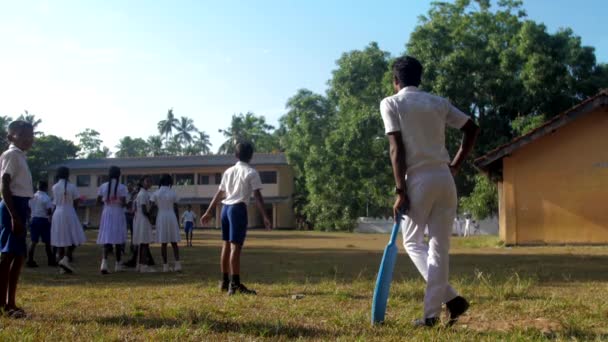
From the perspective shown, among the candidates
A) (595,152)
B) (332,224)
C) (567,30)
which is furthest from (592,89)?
(332,224)

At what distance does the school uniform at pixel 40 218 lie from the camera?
11.7m

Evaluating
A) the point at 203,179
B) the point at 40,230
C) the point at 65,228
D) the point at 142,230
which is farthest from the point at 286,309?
the point at 203,179

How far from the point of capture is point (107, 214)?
32.6 feet

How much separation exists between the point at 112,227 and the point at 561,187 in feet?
43.4

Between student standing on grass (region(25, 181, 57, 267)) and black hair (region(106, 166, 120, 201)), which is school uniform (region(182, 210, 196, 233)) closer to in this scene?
student standing on grass (region(25, 181, 57, 267))

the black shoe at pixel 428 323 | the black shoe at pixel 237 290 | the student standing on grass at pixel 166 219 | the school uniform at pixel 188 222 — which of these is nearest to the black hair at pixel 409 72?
the black shoe at pixel 428 323

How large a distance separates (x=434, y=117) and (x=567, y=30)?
2558 cm

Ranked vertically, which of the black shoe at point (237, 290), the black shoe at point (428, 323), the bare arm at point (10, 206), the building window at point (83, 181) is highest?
the building window at point (83, 181)

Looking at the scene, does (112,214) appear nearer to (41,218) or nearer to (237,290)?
(41,218)

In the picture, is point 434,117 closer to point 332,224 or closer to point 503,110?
point 503,110

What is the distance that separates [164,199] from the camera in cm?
1011

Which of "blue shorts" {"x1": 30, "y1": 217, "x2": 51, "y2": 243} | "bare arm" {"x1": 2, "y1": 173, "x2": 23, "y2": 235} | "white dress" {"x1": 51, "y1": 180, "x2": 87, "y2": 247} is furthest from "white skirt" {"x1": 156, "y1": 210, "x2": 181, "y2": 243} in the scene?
"bare arm" {"x1": 2, "y1": 173, "x2": 23, "y2": 235}

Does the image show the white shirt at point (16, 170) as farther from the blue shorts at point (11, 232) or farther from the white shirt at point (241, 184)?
the white shirt at point (241, 184)

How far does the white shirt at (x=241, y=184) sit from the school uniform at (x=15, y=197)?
88.9 inches
